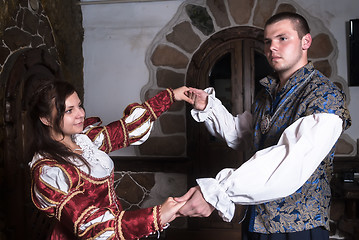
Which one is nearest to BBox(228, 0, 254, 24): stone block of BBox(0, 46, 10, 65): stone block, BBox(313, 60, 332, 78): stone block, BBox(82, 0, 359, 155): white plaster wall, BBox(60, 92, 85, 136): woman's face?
BBox(82, 0, 359, 155): white plaster wall

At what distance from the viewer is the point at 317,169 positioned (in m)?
1.50

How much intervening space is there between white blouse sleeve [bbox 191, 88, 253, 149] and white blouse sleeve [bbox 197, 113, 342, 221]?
660mm

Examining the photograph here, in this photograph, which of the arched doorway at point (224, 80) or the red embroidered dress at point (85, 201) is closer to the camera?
the red embroidered dress at point (85, 201)

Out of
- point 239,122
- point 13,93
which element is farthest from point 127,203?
point 239,122

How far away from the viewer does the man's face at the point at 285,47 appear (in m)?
1.58

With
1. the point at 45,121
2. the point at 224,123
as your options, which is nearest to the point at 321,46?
the point at 224,123

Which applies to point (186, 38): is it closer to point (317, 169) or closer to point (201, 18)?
point (201, 18)

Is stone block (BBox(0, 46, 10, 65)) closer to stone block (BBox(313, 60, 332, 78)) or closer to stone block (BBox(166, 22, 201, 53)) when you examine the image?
stone block (BBox(166, 22, 201, 53))

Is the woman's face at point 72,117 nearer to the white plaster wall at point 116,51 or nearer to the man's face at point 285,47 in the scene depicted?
the man's face at point 285,47

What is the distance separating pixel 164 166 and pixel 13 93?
160 cm

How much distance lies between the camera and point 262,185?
1296 mm

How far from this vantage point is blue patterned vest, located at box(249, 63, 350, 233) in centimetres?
139

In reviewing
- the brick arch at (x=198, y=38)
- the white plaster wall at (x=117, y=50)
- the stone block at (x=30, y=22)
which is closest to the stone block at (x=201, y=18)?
the brick arch at (x=198, y=38)

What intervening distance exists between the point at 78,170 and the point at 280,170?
0.84 m
